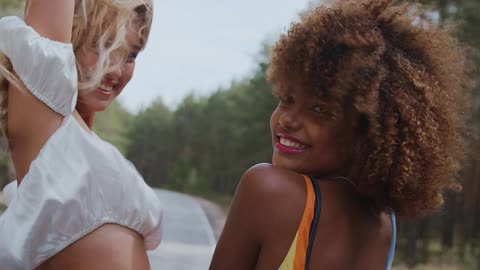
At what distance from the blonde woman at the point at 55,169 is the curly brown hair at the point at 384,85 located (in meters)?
0.46

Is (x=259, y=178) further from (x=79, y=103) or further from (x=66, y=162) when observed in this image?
(x=79, y=103)

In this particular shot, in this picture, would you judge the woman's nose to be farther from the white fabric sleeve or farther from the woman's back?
the white fabric sleeve

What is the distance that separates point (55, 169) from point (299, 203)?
0.50 meters

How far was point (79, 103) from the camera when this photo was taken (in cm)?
183

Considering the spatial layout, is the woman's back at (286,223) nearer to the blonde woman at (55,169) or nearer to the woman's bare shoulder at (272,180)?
the woman's bare shoulder at (272,180)

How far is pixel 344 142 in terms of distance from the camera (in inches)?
64.1

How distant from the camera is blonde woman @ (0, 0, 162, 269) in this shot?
1.48 meters

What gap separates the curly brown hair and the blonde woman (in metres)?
0.46

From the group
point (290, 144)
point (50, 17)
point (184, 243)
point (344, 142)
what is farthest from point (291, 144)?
point (184, 243)

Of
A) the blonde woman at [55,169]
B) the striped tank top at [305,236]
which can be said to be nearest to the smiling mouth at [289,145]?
the striped tank top at [305,236]

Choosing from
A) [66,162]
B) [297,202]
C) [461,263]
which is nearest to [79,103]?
[66,162]

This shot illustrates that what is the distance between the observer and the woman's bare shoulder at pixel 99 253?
149 centimetres

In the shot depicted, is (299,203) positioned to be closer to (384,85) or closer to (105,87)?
(384,85)

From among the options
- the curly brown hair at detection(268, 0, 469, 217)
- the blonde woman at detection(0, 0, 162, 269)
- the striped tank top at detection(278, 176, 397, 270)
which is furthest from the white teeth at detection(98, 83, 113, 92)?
the striped tank top at detection(278, 176, 397, 270)
